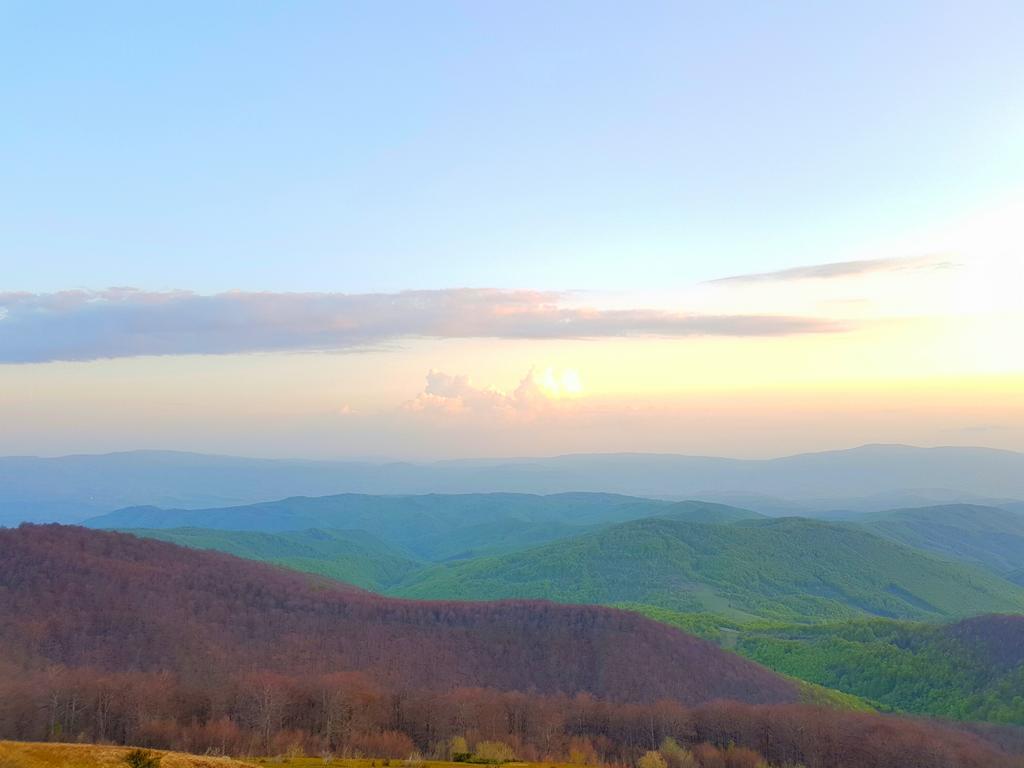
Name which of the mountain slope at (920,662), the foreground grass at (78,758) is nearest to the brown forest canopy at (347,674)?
the mountain slope at (920,662)

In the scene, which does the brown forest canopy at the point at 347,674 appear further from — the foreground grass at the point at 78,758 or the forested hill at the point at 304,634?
the foreground grass at the point at 78,758

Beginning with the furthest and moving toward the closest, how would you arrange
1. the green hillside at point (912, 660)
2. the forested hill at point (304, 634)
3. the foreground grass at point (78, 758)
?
1. the green hillside at point (912, 660)
2. the forested hill at point (304, 634)
3. the foreground grass at point (78, 758)

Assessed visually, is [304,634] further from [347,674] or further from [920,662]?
Result: [920,662]

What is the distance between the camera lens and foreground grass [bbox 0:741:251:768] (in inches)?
1296

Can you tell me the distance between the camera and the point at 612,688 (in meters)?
115

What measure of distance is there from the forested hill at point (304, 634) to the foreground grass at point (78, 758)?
60722 mm

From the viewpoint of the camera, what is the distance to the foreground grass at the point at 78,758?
32.9m

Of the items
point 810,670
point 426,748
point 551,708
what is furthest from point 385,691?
point 810,670

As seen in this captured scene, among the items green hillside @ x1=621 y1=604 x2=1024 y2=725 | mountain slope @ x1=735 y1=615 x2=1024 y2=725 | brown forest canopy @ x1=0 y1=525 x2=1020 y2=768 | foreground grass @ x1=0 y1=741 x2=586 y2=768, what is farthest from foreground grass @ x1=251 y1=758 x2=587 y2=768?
mountain slope @ x1=735 y1=615 x2=1024 y2=725

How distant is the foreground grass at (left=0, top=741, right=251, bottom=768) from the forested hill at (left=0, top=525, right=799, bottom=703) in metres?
60.7

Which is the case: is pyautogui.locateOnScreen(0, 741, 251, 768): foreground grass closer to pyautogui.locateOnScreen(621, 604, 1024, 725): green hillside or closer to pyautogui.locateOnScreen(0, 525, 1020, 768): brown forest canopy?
pyautogui.locateOnScreen(0, 525, 1020, 768): brown forest canopy

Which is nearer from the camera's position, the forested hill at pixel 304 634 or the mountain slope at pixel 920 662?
the forested hill at pixel 304 634

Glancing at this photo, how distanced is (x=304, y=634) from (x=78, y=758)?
92.3 m

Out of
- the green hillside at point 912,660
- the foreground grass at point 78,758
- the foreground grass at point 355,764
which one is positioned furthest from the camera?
the green hillside at point 912,660
